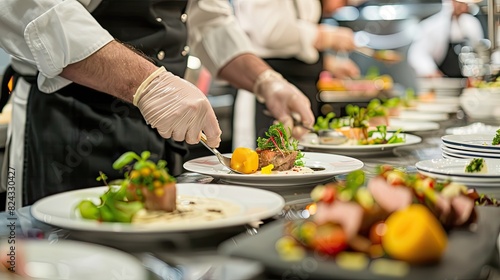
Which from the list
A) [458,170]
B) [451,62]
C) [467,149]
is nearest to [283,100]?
[467,149]

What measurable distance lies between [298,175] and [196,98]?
42 centimetres

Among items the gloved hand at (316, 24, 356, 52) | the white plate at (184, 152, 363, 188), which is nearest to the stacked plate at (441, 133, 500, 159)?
the white plate at (184, 152, 363, 188)

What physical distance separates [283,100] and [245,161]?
1025 mm

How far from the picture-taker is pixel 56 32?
5.90 feet

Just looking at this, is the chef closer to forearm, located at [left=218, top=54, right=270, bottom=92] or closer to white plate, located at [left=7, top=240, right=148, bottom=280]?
forearm, located at [left=218, top=54, right=270, bottom=92]

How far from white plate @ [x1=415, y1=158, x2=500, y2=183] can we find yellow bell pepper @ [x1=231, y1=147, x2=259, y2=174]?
15.6 inches

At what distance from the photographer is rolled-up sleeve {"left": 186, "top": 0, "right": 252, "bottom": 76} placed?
9.11ft

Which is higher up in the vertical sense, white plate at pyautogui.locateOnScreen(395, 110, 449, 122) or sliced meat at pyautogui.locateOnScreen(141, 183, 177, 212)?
sliced meat at pyautogui.locateOnScreen(141, 183, 177, 212)

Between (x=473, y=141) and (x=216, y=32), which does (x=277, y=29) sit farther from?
(x=473, y=141)

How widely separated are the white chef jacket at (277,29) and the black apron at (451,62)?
146 inches

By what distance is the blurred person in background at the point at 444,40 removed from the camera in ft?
24.1

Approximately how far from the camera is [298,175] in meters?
1.53

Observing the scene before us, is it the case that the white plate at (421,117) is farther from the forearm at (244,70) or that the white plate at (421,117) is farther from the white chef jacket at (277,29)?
the white chef jacket at (277,29)

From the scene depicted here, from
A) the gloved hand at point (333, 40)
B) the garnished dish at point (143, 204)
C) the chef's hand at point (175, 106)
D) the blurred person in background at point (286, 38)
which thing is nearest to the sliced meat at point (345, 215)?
the garnished dish at point (143, 204)
